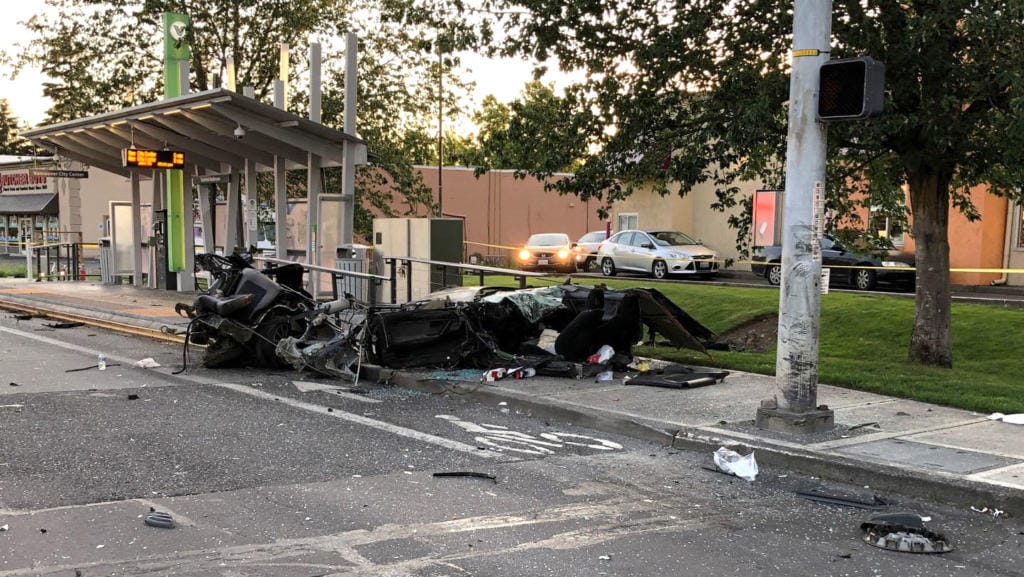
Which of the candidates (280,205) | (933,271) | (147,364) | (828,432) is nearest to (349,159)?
(280,205)

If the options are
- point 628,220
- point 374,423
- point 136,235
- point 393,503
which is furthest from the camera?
point 628,220

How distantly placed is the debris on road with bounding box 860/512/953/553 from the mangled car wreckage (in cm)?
458

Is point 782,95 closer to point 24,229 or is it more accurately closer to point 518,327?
point 518,327

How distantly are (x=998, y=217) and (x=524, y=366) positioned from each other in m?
19.0

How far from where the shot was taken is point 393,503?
566cm

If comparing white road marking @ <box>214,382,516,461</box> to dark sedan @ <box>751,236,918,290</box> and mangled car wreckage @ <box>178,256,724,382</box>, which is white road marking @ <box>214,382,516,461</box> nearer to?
mangled car wreckage @ <box>178,256,724,382</box>

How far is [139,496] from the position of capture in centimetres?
567

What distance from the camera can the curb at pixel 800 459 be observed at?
228 inches

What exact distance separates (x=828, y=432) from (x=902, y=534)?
231 cm

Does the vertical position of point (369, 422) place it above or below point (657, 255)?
below

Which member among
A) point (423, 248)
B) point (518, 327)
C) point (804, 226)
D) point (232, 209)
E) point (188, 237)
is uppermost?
point (232, 209)

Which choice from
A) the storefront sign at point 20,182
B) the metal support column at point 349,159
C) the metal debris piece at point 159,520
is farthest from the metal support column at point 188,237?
the storefront sign at point 20,182

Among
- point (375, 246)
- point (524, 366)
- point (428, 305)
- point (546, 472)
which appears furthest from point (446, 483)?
point (375, 246)

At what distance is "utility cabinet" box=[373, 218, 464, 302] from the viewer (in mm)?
16438
